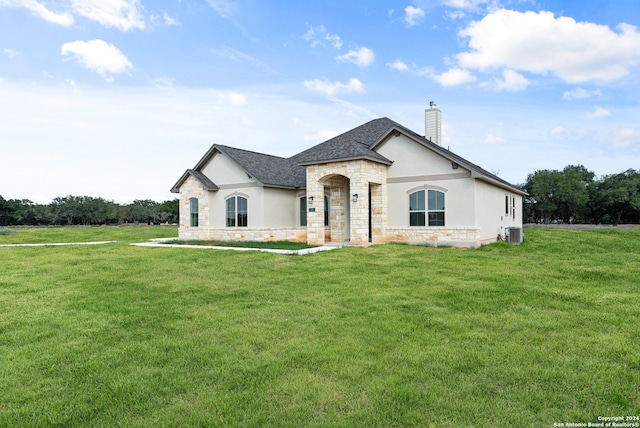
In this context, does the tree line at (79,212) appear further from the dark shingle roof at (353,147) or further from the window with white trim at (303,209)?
the dark shingle roof at (353,147)

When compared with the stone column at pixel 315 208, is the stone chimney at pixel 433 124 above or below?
above

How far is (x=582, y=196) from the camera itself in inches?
1706

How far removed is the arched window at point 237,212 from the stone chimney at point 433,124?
10685 millimetres

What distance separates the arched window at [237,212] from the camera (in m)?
19.6

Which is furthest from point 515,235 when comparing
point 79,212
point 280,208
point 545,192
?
point 79,212

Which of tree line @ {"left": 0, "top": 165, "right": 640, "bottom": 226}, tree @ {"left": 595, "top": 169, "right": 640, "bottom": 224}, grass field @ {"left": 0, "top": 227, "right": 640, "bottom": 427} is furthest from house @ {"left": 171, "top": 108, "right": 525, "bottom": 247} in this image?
tree @ {"left": 595, "top": 169, "right": 640, "bottom": 224}

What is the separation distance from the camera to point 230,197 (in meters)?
20.1

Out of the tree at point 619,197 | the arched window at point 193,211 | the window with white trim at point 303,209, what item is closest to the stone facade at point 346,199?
the window with white trim at point 303,209

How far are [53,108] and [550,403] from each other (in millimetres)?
20787

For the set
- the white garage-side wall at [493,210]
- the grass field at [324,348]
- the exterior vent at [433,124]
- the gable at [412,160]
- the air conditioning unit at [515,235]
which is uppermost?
the exterior vent at [433,124]

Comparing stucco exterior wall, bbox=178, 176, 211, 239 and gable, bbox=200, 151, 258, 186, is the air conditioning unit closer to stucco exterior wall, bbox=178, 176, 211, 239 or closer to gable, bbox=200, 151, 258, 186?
gable, bbox=200, 151, 258, 186

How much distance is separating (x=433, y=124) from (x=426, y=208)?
6193 mm

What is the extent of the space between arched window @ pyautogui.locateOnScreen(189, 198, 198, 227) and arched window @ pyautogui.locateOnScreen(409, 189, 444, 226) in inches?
483

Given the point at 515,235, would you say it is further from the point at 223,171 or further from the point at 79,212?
the point at 79,212
